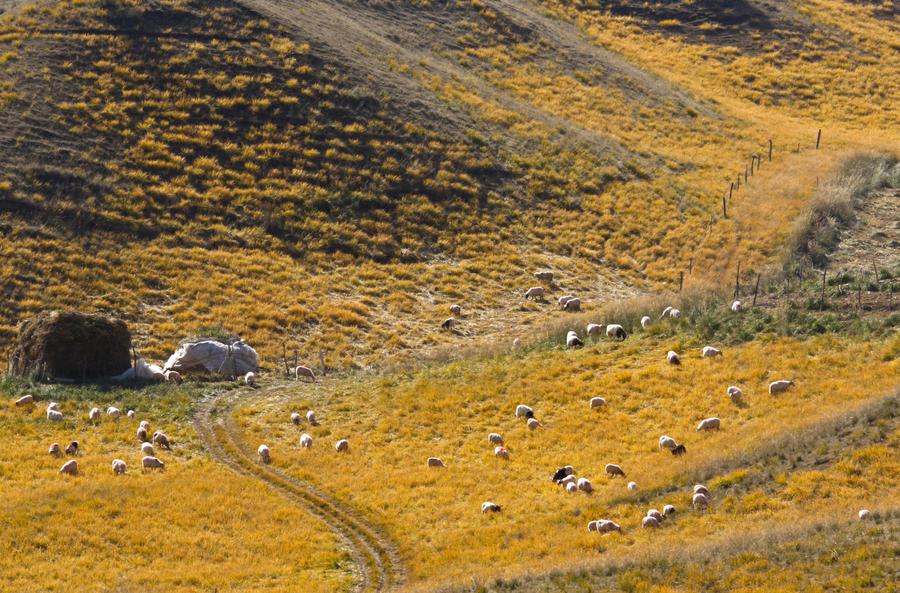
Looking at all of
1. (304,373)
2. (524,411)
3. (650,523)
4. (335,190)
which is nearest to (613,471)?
(650,523)

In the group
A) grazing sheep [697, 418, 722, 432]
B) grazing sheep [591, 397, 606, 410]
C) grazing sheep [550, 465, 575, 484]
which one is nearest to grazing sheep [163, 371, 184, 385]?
grazing sheep [591, 397, 606, 410]

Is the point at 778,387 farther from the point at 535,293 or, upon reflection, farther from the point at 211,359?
the point at 535,293

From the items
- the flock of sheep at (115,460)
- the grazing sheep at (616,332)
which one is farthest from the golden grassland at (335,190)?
the flock of sheep at (115,460)

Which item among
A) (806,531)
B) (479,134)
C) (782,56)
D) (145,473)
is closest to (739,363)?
(806,531)

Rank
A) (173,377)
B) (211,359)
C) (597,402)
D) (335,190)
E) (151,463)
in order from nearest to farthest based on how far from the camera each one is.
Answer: (151,463)
(597,402)
(173,377)
(211,359)
(335,190)

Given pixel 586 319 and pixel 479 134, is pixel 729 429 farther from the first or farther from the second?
pixel 479 134

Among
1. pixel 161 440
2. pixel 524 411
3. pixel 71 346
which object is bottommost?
pixel 71 346

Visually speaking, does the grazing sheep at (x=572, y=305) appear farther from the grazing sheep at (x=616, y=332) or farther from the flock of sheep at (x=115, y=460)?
the flock of sheep at (x=115, y=460)
